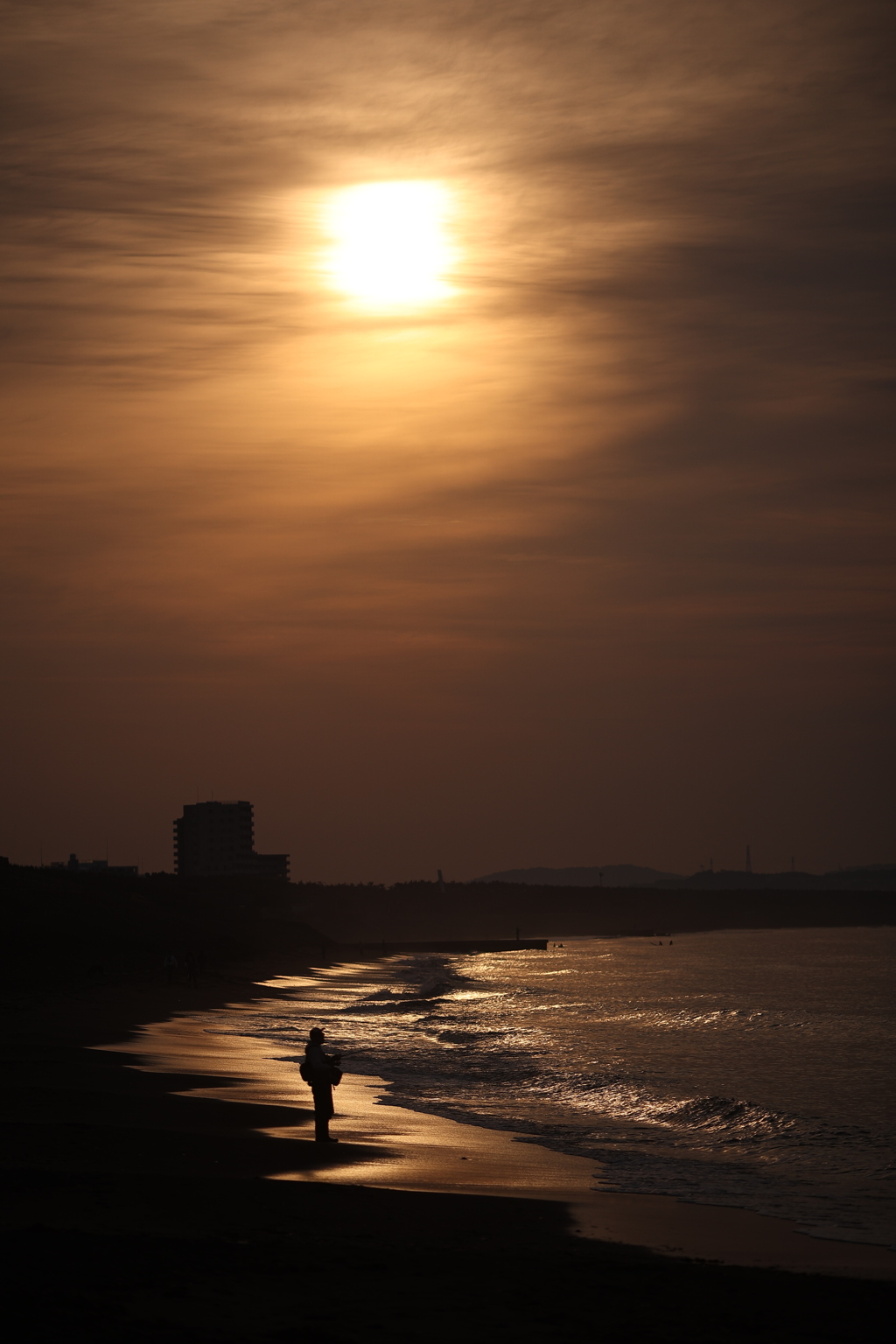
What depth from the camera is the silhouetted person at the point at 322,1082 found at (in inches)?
768

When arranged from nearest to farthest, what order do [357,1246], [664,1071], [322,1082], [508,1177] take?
[357,1246] < [508,1177] < [322,1082] < [664,1071]

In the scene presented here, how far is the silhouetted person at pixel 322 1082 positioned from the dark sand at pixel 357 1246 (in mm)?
380

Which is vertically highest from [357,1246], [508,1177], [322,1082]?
[322,1082]

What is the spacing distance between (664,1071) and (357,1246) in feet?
82.0

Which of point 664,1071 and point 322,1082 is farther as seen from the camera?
point 664,1071

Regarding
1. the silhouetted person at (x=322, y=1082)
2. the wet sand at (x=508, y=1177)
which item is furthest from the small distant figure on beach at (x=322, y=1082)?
the wet sand at (x=508, y=1177)

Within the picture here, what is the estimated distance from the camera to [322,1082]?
19.6 m

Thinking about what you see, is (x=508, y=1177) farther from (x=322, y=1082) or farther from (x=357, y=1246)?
(x=357, y=1246)

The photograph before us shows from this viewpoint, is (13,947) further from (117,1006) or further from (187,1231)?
(187,1231)

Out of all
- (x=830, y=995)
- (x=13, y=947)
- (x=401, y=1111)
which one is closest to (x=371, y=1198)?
(x=401, y=1111)

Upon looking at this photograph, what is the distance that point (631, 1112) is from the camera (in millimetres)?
27375

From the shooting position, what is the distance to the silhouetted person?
64.0 feet

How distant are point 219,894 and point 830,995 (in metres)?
91.2

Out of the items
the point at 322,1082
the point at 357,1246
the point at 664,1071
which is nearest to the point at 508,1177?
the point at 322,1082
